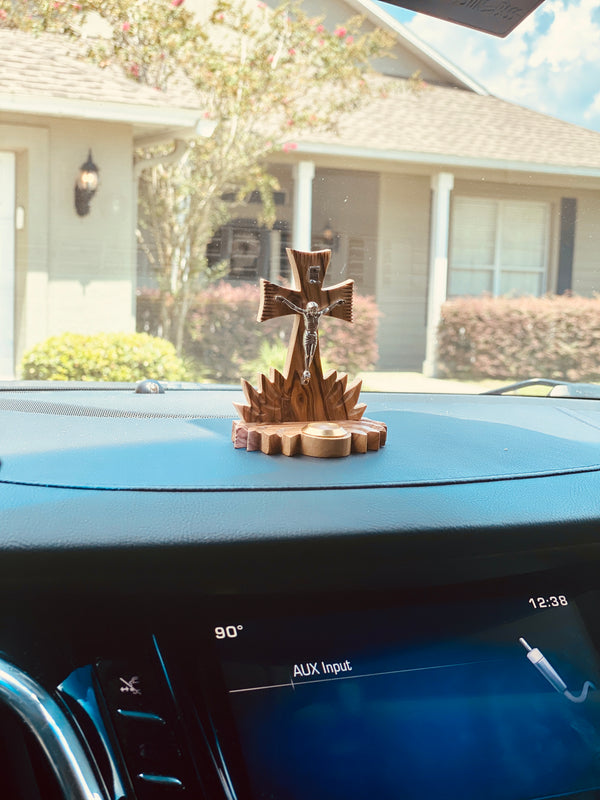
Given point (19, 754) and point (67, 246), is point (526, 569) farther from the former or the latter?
point (67, 246)

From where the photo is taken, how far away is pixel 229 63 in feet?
24.6

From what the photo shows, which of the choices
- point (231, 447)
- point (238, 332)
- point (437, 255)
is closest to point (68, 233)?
point (238, 332)

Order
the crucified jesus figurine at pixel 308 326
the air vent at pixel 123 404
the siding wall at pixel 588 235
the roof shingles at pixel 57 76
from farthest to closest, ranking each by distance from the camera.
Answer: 1. the roof shingles at pixel 57 76
2. the siding wall at pixel 588 235
3. the air vent at pixel 123 404
4. the crucified jesus figurine at pixel 308 326

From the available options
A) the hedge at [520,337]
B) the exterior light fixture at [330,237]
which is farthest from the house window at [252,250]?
the hedge at [520,337]

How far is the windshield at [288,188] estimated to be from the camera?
131 inches

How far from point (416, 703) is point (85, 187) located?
640 cm

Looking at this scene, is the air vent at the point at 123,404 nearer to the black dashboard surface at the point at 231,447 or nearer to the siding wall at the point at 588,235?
the black dashboard surface at the point at 231,447

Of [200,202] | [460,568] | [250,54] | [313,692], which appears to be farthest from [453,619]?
[250,54]

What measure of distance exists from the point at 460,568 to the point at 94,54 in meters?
7.14

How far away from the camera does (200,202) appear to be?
20.2ft

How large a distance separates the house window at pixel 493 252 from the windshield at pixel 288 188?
27 millimetres

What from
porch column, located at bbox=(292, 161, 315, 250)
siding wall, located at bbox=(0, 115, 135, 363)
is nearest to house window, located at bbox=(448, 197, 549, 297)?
porch column, located at bbox=(292, 161, 315, 250)

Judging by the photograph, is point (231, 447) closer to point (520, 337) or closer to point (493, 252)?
point (520, 337)

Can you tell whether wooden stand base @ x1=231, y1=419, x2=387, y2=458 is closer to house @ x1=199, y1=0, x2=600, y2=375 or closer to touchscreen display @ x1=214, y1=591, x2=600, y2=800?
touchscreen display @ x1=214, y1=591, x2=600, y2=800
